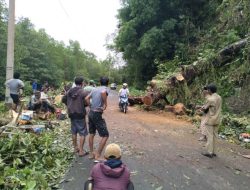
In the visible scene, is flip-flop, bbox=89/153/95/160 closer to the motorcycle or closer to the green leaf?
the green leaf

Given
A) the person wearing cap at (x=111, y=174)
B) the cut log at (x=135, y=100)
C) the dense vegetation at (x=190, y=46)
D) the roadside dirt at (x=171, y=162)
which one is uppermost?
the dense vegetation at (x=190, y=46)

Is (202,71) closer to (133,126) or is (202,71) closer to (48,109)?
(133,126)

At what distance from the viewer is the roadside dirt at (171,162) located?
7.34 m

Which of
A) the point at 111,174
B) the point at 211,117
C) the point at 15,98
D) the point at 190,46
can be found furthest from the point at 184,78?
the point at 111,174

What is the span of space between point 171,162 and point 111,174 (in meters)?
4.70

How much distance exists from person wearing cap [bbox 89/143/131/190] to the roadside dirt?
2405 millimetres

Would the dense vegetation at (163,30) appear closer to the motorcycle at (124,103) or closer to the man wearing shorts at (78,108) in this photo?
the motorcycle at (124,103)

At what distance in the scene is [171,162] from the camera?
890 cm

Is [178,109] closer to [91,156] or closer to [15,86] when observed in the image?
[15,86]

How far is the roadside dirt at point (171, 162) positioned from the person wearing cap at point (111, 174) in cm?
241

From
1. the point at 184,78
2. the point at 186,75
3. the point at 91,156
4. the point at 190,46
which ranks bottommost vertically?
the point at 91,156

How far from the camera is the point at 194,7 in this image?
104ft

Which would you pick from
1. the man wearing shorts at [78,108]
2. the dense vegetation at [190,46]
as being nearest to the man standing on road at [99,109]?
the man wearing shorts at [78,108]

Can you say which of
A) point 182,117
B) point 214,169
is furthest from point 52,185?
point 182,117
